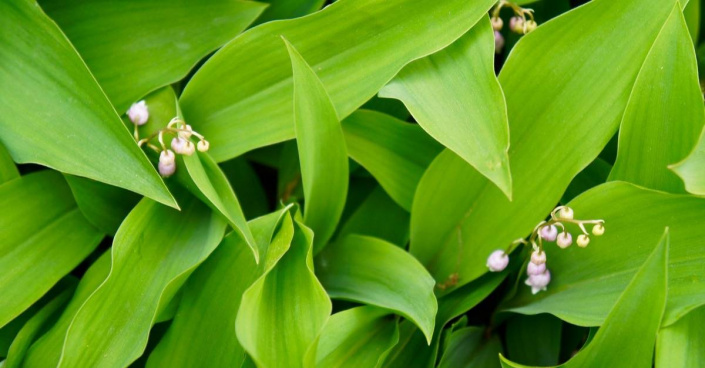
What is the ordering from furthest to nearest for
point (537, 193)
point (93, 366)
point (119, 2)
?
point (119, 2), point (537, 193), point (93, 366)

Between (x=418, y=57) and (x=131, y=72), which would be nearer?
(x=418, y=57)

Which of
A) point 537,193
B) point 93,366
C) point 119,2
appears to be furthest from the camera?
point 119,2

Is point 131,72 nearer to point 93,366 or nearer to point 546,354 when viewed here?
point 93,366

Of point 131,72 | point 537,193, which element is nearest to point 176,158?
point 131,72

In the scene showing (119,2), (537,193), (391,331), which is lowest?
(391,331)

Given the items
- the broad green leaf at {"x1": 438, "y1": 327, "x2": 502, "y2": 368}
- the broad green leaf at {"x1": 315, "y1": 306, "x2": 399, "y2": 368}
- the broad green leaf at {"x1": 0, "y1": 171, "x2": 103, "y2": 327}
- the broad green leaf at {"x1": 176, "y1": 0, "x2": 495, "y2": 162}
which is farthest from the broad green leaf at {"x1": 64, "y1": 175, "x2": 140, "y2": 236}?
the broad green leaf at {"x1": 438, "y1": 327, "x2": 502, "y2": 368}

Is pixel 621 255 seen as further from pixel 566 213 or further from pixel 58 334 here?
pixel 58 334

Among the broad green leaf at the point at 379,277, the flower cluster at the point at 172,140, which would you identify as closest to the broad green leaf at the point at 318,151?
the broad green leaf at the point at 379,277

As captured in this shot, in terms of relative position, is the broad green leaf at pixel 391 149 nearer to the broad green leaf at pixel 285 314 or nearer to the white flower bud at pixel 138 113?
the broad green leaf at pixel 285 314

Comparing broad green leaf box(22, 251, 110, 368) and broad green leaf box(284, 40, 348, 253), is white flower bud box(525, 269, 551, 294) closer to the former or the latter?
broad green leaf box(284, 40, 348, 253)
